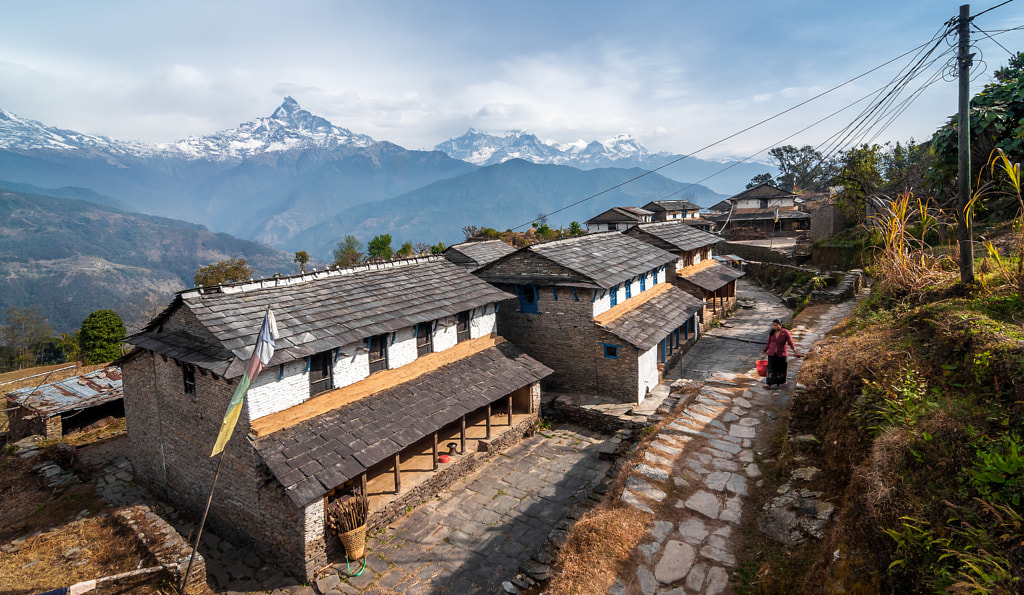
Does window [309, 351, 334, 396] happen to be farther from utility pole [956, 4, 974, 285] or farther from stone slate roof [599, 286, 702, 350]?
utility pole [956, 4, 974, 285]

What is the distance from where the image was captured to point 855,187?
115 ft

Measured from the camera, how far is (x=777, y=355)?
1370 centimetres

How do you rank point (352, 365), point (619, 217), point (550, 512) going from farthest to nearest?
point (619, 217) < point (352, 365) < point (550, 512)

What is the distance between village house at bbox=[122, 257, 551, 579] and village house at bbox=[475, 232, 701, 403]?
10.7 feet

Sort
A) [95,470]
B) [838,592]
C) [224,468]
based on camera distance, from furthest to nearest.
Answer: [95,470] < [224,468] < [838,592]

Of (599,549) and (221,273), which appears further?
(221,273)

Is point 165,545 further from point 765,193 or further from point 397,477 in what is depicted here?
point 765,193

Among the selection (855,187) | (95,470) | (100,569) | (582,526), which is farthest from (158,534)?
(855,187)

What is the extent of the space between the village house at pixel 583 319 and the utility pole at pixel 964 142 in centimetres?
983

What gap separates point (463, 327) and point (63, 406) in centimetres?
1880

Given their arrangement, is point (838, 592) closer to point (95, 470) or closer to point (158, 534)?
point (158, 534)

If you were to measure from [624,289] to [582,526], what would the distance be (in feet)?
48.3

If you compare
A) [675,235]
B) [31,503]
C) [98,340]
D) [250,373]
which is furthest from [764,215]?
[98,340]

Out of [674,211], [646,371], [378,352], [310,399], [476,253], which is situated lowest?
[646,371]
